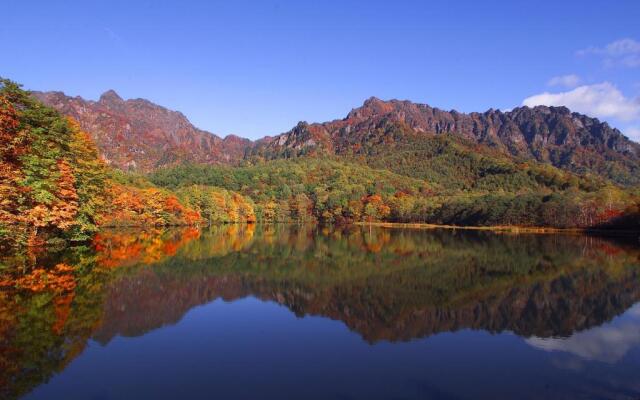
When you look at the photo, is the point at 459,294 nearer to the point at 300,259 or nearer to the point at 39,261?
the point at 300,259

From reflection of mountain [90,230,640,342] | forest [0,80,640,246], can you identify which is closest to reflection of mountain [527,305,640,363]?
reflection of mountain [90,230,640,342]

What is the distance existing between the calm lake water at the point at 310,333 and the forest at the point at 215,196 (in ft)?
19.3

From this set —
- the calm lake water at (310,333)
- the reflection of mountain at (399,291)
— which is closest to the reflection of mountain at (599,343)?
the calm lake water at (310,333)

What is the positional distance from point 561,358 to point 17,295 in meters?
20.6

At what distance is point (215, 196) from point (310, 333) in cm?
10744

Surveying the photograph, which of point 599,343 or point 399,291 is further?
point 399,291

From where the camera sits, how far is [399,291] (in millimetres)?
24219

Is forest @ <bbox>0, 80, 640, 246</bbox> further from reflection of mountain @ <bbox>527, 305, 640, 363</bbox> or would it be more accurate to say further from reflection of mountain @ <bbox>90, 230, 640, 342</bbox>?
reflection of mountain @ <bbox>527, 305, 640, 363</bbox>

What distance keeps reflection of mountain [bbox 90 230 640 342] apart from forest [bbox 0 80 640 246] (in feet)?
31.4

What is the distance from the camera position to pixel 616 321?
62.3 ft

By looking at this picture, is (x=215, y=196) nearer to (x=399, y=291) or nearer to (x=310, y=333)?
(x=399, y=291)

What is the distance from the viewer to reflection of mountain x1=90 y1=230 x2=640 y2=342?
17938 mm

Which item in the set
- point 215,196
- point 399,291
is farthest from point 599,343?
point 215,196

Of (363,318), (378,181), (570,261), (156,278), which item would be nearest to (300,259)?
(156,278)
